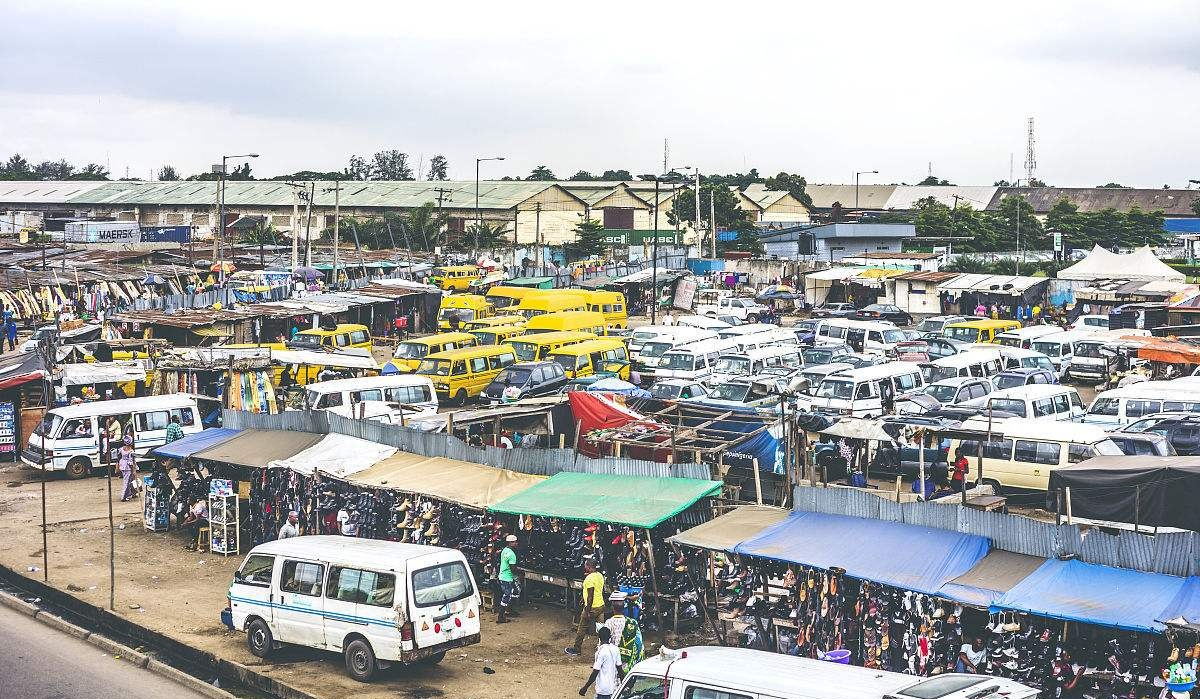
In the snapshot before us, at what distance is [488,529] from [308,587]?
3.37 m

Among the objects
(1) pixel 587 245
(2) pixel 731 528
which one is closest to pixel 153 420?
(2) pixel 731 528

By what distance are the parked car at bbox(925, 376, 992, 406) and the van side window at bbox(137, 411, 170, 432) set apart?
55.4ft

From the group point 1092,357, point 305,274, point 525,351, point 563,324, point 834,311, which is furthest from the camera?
point 305,274

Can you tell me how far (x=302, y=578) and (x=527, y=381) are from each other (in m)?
16.4

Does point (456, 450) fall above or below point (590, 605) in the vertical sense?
above

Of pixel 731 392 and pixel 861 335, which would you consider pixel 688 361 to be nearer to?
pixel 731 392

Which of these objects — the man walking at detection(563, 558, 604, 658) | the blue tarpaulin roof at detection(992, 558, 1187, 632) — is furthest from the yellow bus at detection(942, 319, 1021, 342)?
the blue tarpaulin roof at detection(992, 558, 1187, 632)

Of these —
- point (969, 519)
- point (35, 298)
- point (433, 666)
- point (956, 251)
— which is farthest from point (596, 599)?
point (956, 251)

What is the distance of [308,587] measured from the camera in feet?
50.3

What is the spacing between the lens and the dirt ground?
1494cm

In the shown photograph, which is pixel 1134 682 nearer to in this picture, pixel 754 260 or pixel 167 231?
pixel 754 260

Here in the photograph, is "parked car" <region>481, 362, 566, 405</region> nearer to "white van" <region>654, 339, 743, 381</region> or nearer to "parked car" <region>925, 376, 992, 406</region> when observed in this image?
"white van" <region>654, 339, 743, 381</region>

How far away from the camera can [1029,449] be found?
855 inches

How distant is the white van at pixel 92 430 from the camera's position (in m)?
26.6
